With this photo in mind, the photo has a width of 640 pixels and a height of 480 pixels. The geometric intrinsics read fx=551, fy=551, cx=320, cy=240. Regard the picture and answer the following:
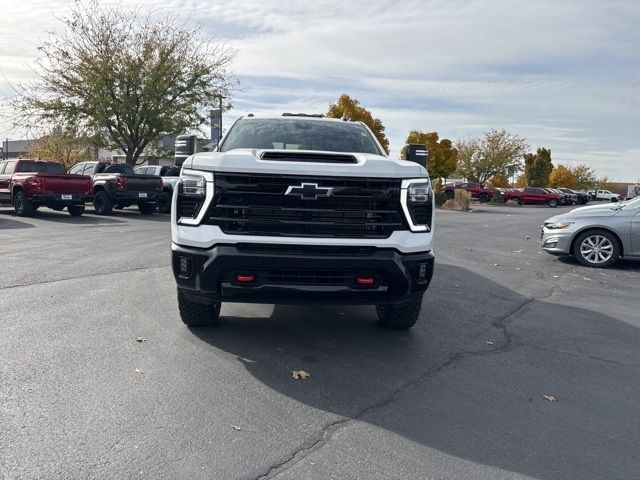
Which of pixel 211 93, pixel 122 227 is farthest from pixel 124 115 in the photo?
pixel 122 227

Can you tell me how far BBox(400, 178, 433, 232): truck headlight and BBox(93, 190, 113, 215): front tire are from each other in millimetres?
16674

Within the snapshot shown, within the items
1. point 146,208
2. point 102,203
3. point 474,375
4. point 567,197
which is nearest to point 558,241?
point 474,375

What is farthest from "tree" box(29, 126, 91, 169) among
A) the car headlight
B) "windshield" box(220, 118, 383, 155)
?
"windshield" box(220, 118, 383, 155)

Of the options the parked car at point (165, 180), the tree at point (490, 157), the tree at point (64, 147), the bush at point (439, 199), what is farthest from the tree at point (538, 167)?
the parked car at point (165, 180)

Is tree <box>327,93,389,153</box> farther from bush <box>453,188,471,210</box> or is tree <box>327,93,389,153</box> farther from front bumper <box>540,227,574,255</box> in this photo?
front bumper <box>540,227,574,255</box>

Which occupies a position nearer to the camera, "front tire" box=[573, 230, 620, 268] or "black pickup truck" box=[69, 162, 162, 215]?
"front tire" box=[573, 230, 620, 268]

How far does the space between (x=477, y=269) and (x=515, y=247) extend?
406 centimetres

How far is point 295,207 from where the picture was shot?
424cm

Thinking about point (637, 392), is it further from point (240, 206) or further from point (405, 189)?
point (240, 206)

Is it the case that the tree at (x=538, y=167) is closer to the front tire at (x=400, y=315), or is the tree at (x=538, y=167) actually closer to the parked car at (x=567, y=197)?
the parked car at (x=567, y=197)

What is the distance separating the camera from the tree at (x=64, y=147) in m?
27.0

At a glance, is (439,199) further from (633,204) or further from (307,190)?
(307,190)

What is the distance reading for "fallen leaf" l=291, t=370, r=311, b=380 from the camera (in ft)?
13.4

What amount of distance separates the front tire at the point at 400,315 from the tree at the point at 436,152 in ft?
126
